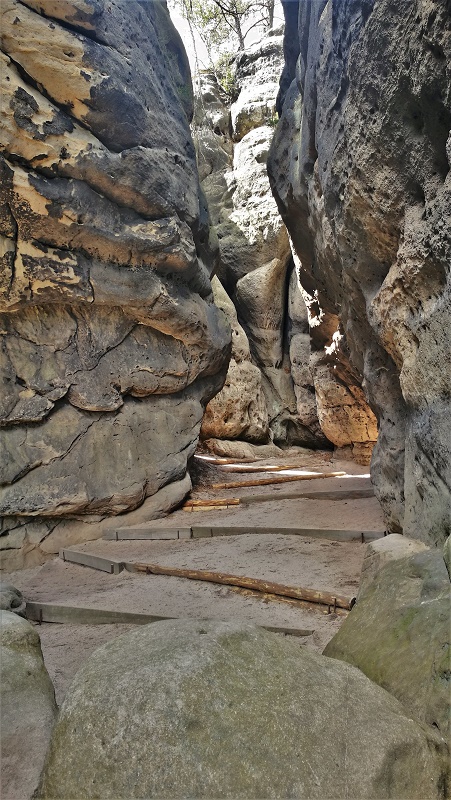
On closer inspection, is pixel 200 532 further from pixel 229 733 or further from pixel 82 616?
pixel 229 733

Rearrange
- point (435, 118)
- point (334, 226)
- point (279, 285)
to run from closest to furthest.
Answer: point (435, 118) → point (334, 226) → point (279, 285)

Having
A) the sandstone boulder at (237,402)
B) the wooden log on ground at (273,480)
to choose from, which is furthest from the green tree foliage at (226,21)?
the wooden log on ground at (273,480)

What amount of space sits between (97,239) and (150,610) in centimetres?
500

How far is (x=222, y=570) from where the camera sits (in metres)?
4.87

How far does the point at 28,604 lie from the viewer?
4.26m

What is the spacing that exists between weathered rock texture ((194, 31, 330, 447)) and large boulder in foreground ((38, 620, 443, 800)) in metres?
12.3

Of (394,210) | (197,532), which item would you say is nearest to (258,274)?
(197,532)

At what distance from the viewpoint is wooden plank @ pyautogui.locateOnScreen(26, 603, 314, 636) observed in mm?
3877

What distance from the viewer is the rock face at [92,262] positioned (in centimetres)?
576

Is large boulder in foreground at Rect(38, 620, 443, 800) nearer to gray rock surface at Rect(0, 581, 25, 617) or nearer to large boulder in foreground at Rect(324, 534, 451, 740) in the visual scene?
large boulder in foreground at Rect(324, 534, 451, 740)

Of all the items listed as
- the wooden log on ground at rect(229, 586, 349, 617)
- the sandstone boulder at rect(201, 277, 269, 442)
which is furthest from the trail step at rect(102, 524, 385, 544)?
the sandstone boulder at rect(201, 277, 269, 442)

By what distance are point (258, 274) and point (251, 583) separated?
13.3m

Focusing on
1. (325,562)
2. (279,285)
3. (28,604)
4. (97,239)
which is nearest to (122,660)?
(28,604)

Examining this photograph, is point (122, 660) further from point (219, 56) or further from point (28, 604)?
point (219, 56)
